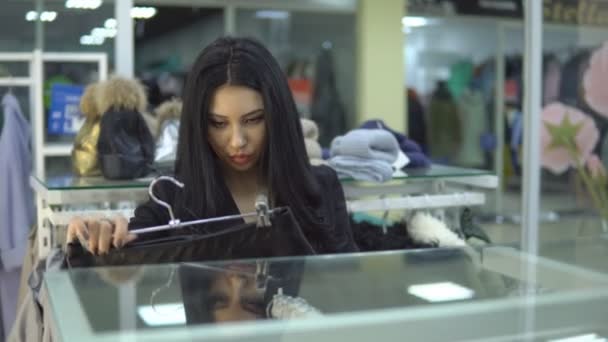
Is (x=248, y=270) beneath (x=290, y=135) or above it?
beneath

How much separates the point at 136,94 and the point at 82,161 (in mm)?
277

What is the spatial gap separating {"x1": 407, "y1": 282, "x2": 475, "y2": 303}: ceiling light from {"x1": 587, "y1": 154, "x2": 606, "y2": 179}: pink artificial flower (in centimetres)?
369

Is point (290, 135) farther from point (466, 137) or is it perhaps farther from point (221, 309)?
point (466, 137)

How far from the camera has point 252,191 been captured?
5.41 ft

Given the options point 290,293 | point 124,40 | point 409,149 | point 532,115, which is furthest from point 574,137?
point 290,293

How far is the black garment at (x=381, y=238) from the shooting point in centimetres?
225

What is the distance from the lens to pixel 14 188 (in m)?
2.76

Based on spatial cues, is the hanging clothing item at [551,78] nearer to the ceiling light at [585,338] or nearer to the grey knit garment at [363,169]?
the grey knit garment at [363,169]

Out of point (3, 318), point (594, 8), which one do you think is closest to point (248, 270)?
point (3, 318)

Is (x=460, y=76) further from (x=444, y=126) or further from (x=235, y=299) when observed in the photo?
(x=235, y=299)

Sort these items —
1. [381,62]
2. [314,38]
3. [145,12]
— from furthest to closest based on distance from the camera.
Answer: [314,38] < [381,62] < [145,12]

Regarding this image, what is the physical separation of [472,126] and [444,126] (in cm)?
22

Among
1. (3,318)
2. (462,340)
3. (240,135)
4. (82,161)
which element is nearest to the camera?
(462,340)

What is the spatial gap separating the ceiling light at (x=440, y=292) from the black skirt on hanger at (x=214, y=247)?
1.25 feet
